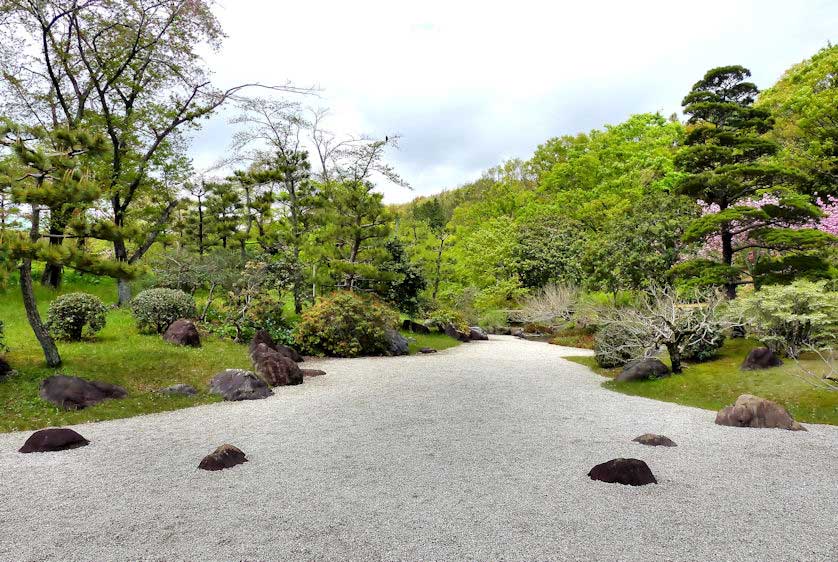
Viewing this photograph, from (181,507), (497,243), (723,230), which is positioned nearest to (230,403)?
(181,507)

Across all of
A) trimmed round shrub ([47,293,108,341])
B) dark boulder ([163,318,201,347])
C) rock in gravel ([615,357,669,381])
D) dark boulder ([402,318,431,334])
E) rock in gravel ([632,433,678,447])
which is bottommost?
rock in gravel ([632,433,678,447])

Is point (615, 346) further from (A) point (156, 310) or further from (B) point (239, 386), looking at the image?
(A) point (156, 310)

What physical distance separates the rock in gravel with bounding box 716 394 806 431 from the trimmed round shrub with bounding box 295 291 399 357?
9.54 m

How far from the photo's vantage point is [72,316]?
428 inches

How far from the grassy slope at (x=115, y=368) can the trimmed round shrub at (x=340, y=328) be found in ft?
6.92

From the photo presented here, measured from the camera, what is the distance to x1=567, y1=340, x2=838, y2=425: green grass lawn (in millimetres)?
7512

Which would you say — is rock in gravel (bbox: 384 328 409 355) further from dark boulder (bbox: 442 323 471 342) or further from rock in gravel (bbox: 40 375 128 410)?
rock in gravel (bbox: 40 375 128 410)

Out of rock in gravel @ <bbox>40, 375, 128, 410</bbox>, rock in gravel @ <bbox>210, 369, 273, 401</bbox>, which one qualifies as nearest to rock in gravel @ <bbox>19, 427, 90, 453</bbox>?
rock in gravel @ <bbox>40, 375, 128, 410</bbox>

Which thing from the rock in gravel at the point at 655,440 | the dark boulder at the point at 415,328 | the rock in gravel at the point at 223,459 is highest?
the dark boulder at the point at 415,328

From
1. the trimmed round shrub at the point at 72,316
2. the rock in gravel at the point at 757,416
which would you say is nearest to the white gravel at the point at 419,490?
the rock in gravel at the point at 757,416

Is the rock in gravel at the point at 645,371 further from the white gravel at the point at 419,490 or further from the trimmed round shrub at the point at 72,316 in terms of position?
the trimmed round shrub at the point at 72,316

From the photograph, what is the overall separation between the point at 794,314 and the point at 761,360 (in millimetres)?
1094

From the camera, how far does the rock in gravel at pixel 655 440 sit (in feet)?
19.4

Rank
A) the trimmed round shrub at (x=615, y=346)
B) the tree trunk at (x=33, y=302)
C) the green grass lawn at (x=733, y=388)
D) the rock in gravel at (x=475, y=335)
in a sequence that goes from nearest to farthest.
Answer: the green grass lawn at (x=733, y=388) < the tree trunk at (x=33, y=302) < the trimmed round shrub at (x=615, y=346) < the rock in gravel at (x=475, y=335)
